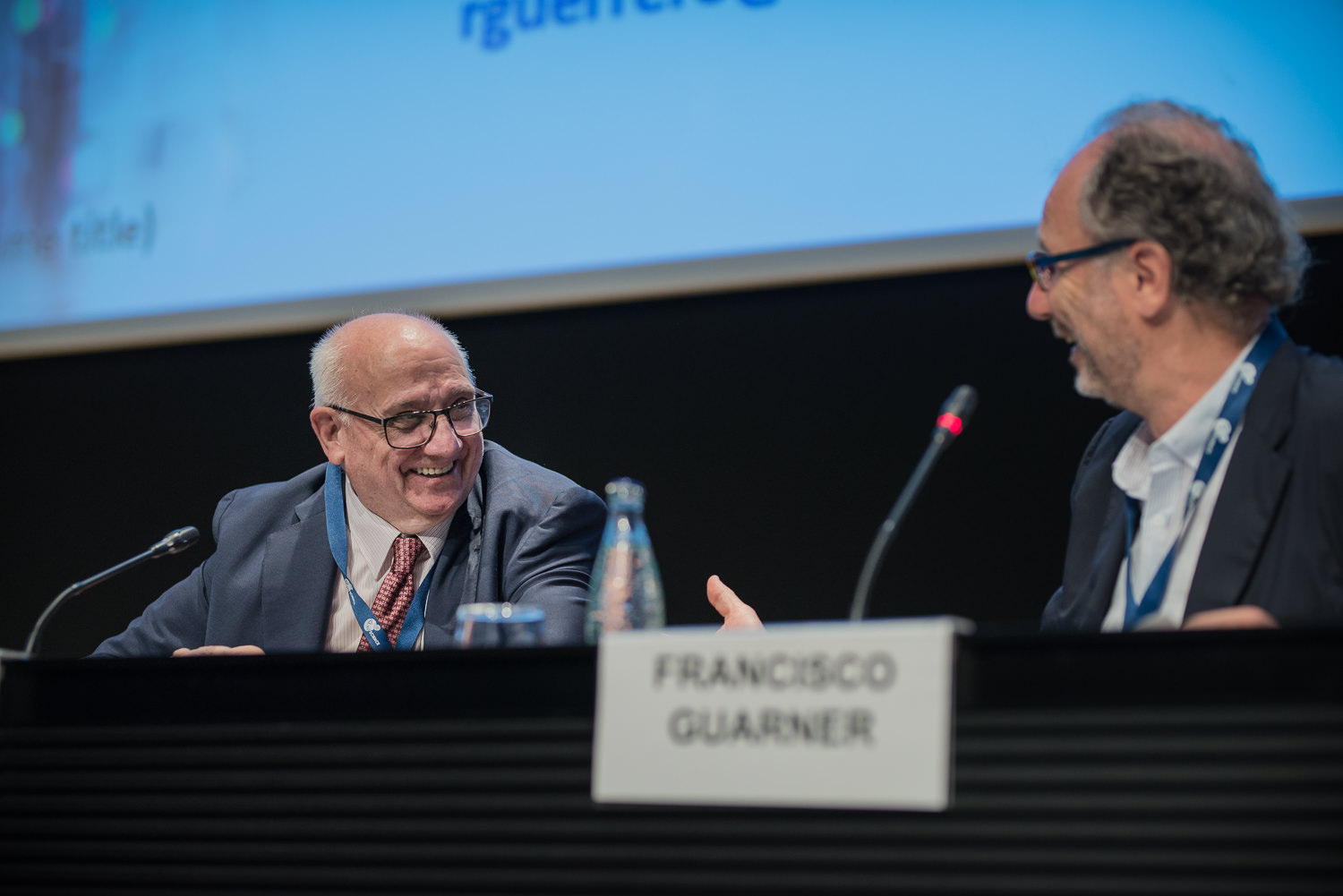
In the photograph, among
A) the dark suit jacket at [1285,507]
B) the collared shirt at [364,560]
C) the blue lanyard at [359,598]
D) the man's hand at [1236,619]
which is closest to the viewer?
the man's hand at [1236,619]

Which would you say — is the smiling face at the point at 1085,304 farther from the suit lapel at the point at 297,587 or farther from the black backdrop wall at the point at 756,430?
the suit lapel at the point at 297,587

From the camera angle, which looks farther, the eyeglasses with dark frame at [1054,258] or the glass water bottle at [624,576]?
the eyeglasses with dark frame at [1054,258]

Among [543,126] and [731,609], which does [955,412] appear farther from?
[543,126]

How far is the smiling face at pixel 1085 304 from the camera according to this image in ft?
5.76

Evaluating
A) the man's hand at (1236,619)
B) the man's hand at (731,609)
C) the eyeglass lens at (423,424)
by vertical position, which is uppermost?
the eyeglass lens at (423,424)

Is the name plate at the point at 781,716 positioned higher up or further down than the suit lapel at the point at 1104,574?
further down

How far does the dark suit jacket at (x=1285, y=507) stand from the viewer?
1.50 metres

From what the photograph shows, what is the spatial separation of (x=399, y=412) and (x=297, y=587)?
0.39 m

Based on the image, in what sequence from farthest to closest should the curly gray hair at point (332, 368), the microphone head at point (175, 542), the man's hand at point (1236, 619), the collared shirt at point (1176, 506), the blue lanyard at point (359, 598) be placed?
the curly gray hair at point (332, 368) → the blue lanyard at point (359, 598) → the microphone head at point (175, 542) → the collared shirt at point (1176, 506) → the man's hand at point (1236, 619)

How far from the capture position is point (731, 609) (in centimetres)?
189

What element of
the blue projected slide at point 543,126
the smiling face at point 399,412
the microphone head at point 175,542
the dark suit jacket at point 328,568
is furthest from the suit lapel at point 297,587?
the blue projected slide at point 543,126

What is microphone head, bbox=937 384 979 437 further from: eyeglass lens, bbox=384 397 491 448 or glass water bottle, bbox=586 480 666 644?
eyeglass lens, bbox=384 397 491 448

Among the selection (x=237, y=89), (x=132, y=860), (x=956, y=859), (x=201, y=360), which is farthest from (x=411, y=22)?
(x=956, y=859)

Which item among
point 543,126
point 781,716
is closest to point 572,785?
point 781,716
